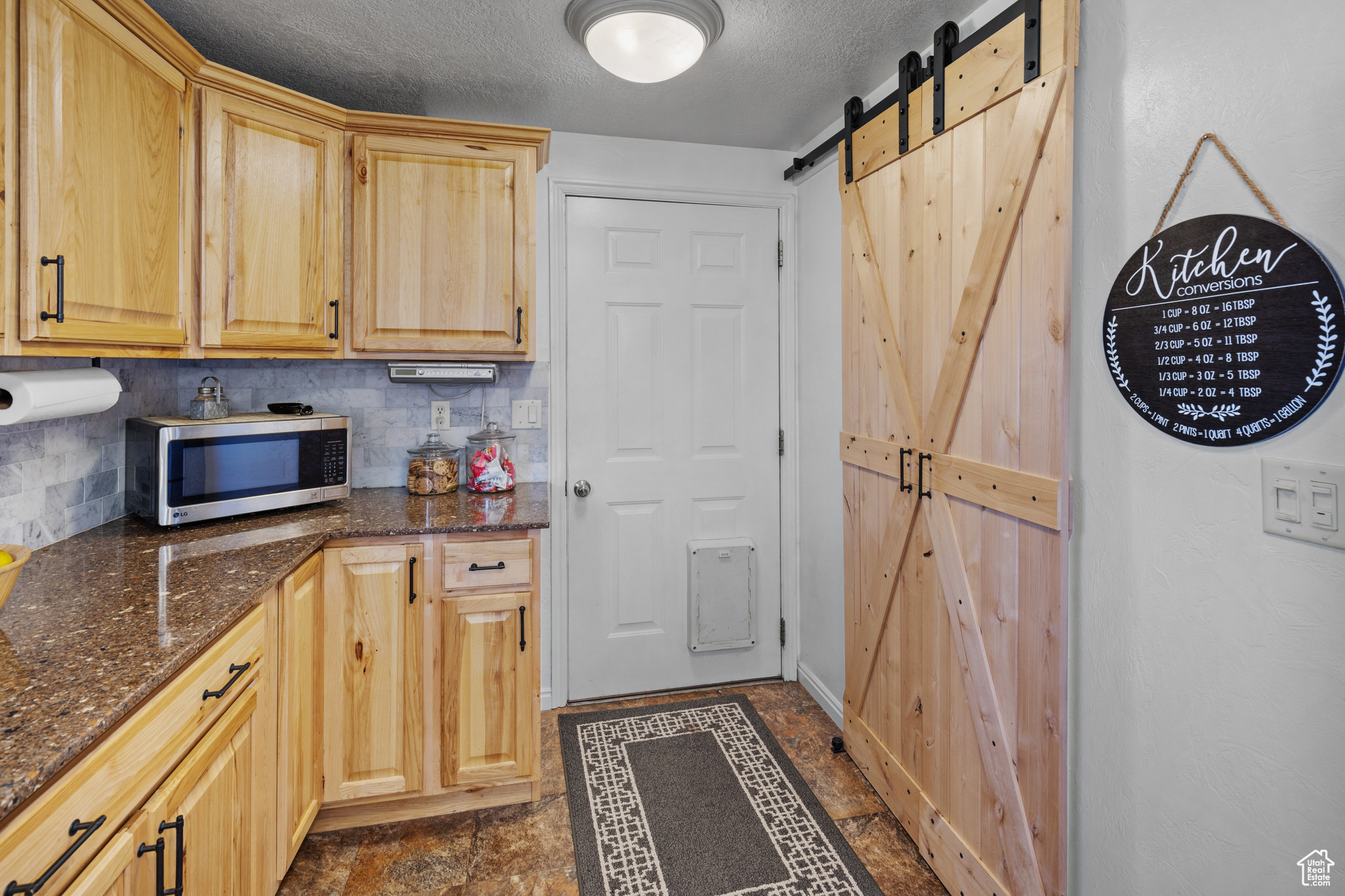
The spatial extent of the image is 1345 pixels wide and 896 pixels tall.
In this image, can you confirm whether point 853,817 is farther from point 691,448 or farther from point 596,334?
point 596,334

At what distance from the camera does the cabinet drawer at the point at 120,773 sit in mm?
764

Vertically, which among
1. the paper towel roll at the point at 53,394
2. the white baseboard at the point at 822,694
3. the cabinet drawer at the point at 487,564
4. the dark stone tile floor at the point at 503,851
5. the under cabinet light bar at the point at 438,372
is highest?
the under cabinet light bar at the point at 438,372

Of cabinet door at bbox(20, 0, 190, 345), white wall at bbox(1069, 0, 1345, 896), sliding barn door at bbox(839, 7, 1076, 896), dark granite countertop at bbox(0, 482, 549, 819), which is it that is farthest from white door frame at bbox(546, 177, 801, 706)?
white wall at bbox(1069, 0, 1345, 896)

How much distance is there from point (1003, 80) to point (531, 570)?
1809 millimetres

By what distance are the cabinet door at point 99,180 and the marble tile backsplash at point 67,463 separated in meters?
0.38

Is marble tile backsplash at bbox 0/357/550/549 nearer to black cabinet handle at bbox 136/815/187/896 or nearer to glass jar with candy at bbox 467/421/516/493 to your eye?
glass jar with candy at bbox 467/421/516/493

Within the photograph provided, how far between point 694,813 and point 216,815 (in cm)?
131

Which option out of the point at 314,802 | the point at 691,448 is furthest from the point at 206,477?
the point at 691,448

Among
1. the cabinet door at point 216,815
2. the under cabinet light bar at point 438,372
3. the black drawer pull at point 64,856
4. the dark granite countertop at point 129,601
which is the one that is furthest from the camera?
the under cabinet light bar at point 438,372

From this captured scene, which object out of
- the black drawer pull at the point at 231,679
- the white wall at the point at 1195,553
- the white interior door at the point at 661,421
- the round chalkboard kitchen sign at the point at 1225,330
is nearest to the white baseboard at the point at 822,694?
the white interior door at the point at 661,421

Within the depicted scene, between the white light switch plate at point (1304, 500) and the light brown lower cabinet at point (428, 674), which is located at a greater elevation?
the white light switch plate at point (1304, 500)

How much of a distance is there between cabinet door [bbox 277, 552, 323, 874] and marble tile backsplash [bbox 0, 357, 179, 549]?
0.65 meters

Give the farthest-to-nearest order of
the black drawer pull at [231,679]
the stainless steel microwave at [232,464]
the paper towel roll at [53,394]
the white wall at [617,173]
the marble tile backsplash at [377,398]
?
the white wall at [617,173] → the marble tile backsplash at [377,398] → the stainless steel microwave at [232,464] → the paper towel roll at [53,394] → the black drawer pull at [231,679]

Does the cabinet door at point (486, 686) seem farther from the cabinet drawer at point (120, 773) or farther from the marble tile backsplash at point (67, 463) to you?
the marble tile backsplash at point (67, 463)
